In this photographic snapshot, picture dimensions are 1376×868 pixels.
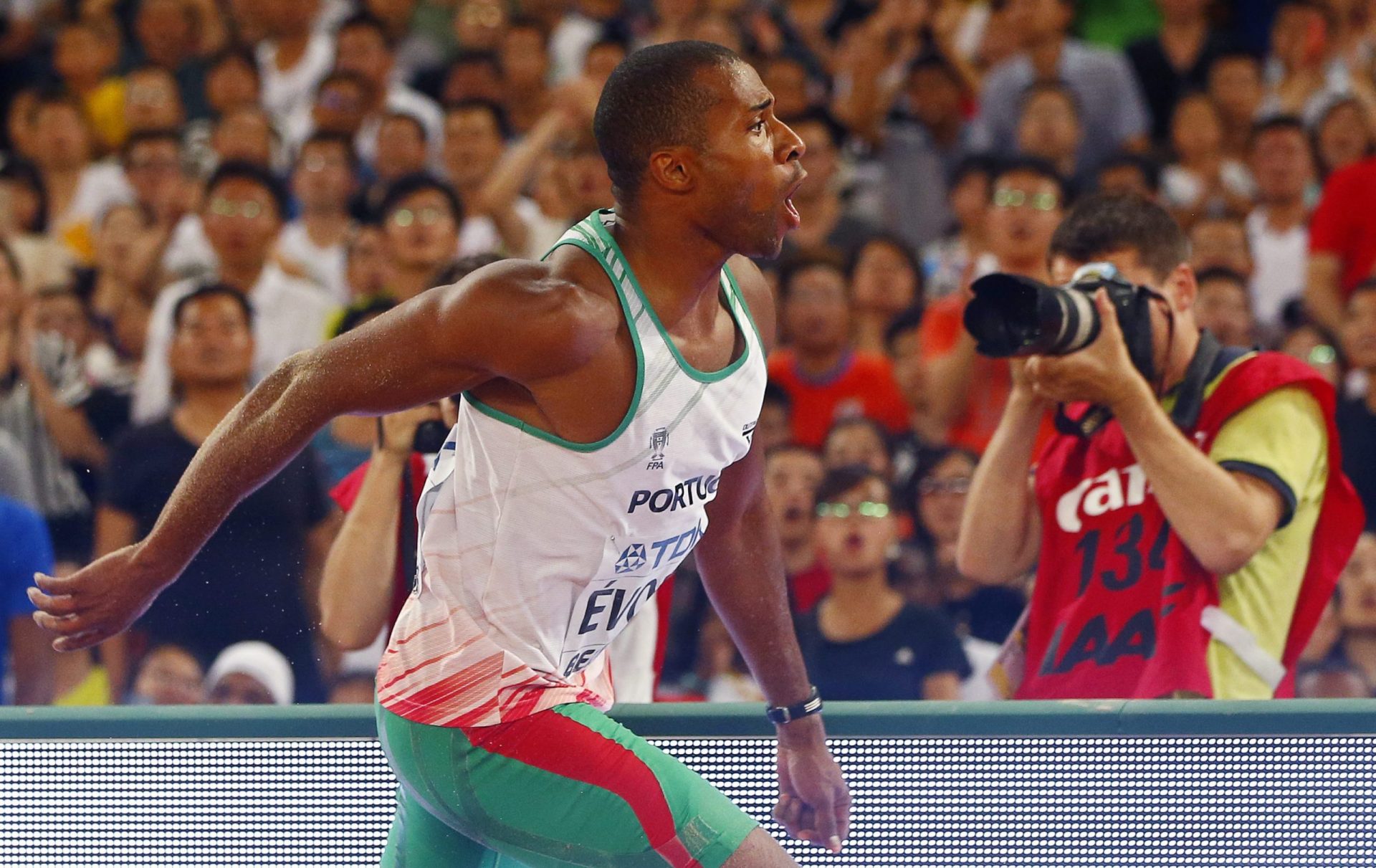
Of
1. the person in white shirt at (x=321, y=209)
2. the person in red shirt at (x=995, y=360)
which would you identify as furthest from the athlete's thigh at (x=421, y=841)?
the person in white shirt at (x=321, y=209)

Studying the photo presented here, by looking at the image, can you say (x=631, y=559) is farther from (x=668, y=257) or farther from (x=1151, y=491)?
(x=1151, y=491)

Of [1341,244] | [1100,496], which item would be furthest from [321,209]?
[1100,496]

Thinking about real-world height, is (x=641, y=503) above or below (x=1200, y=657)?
above

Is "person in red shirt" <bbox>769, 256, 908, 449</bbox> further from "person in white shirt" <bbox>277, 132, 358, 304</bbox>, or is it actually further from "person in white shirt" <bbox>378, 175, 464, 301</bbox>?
"person in white shirt" <bbox>277, 132, 358, 304</bbox>

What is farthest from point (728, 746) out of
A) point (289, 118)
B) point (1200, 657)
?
point (289, 118)

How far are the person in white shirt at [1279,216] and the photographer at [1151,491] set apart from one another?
3.44 metres

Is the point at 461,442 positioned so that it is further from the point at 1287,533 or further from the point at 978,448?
the point at 978,448

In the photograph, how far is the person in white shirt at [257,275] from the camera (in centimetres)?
622

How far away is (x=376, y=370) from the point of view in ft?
7.18

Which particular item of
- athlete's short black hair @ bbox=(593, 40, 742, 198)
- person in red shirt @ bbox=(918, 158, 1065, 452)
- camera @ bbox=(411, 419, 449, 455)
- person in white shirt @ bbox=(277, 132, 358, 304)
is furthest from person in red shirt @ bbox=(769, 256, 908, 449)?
athlete's short black hair @ bbox=(593, 40, 742, 198)

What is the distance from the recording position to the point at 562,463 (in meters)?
2.22

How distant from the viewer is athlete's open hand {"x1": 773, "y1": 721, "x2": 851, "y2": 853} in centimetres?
259

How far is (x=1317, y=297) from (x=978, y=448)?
176 cm

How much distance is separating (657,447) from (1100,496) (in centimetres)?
128
